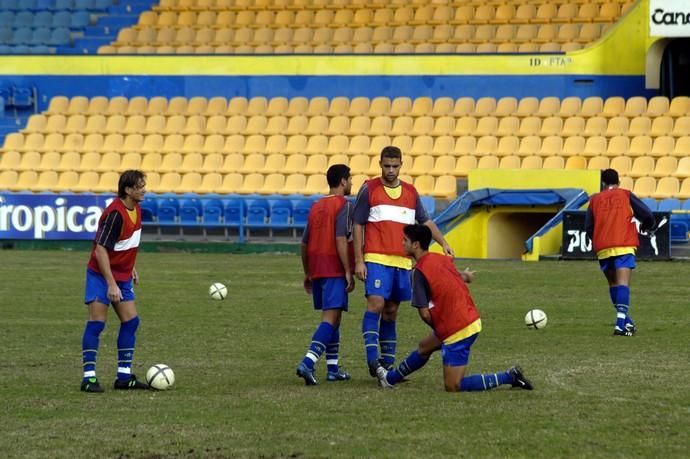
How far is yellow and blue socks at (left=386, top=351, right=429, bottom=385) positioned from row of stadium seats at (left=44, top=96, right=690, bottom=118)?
22855 mm

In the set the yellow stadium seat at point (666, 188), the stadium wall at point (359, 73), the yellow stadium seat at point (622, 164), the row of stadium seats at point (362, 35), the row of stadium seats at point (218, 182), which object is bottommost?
the yellow stadium seat at point (666, 188)

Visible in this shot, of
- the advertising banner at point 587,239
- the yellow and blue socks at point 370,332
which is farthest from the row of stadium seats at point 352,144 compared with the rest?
the yellow and blue socks at point 370,332

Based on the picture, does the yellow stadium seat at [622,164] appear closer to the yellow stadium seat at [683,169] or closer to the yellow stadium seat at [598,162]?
the yellow stadium seat at [598,162]

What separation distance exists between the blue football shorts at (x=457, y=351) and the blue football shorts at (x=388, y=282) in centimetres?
103

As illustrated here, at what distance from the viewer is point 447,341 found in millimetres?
11602

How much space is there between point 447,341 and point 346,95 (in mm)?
26145

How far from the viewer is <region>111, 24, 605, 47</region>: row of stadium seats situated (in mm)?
36594

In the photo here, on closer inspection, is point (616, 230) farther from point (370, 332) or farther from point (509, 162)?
point (509, 162)

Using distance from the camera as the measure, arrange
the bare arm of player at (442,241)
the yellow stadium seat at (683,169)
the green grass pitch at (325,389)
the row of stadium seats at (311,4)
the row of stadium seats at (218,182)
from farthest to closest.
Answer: the row of stadium seats at (311,4), the row of stadium seats at (218,182), the yellow stadium seat at (683,169), the bare arm of player at (442,241), the green grass pitch at (325,389)

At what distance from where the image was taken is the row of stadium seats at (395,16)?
3681 cm

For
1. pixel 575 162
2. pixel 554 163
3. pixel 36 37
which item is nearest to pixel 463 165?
pixel 554 163

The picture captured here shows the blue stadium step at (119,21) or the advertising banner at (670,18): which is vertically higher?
the blue stadium step at (119,21)

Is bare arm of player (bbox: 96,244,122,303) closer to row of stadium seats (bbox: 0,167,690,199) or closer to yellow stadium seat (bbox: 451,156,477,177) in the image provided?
row of stadium seats (bbox: 0,167,690,199)

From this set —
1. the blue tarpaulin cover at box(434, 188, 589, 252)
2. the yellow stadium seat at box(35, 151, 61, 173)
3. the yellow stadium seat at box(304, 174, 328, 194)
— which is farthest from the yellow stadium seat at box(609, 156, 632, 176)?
the yellow stadium seat at box(35, 151, 61, 173)
